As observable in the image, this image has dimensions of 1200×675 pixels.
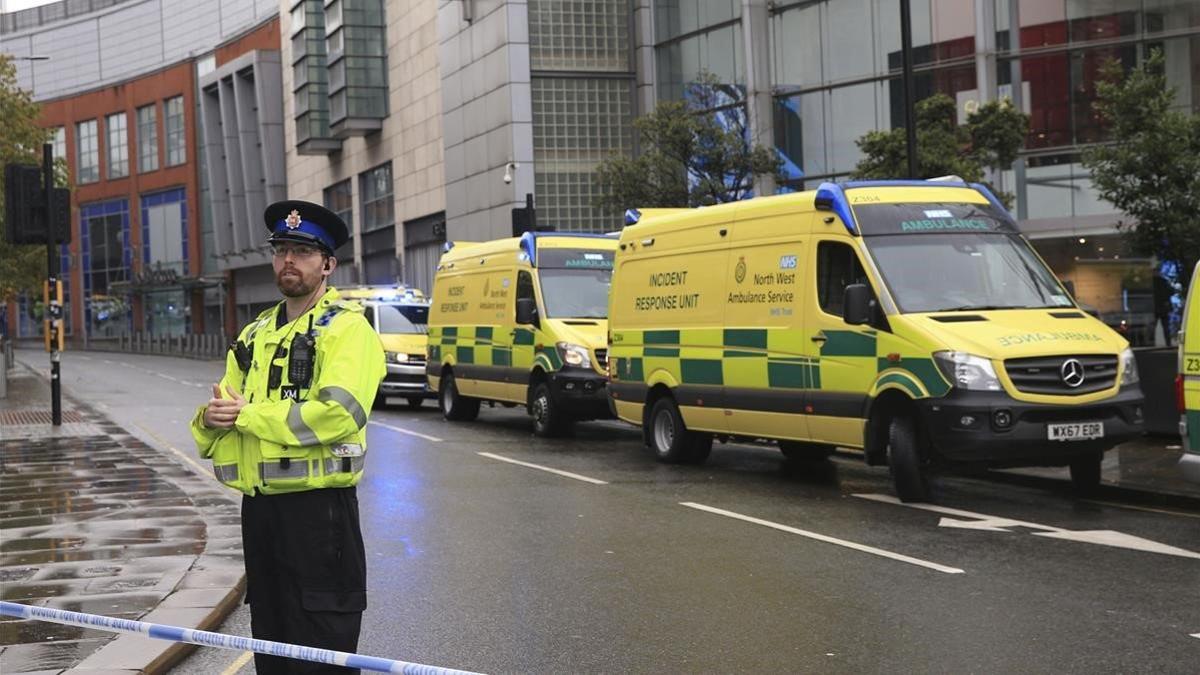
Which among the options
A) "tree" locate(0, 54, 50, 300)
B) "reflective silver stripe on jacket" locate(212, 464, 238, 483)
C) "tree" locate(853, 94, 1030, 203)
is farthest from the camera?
"tree" locate(0, 54, 50, 300)

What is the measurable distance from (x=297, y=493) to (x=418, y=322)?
2227 cm

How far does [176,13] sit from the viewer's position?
9031 centimetres

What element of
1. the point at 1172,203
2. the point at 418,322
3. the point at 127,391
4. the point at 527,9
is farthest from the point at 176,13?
the point at 1172,203

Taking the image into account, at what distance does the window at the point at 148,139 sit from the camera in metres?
91.5

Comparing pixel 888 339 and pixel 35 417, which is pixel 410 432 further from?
pixel 888 339

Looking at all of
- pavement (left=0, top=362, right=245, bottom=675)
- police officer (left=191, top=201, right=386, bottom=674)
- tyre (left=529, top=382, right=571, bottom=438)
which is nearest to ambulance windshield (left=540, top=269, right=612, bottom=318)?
tyre (left=529, top=382, right=571, bottom=438)

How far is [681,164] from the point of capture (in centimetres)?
2883

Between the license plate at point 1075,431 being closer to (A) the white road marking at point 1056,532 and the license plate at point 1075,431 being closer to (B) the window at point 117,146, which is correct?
(A) the white road marking at point 1056,532

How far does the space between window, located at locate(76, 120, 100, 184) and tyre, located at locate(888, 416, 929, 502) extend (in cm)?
9340

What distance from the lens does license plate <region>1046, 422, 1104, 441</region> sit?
1109 centimetres

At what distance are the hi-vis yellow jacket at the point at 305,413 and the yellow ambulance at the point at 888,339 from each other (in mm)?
7493

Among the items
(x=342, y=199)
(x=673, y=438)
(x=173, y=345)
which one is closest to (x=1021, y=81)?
(x=673, y=438)

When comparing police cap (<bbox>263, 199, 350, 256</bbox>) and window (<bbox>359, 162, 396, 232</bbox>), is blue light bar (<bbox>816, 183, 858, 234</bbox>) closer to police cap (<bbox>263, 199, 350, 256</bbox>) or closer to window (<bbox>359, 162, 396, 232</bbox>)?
police cap (<bbox>263, 199, 350, 256</bbox>)

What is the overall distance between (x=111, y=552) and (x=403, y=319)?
17.2 m
